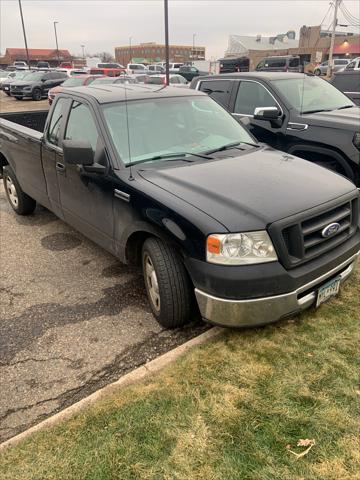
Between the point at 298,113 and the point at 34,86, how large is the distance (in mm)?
22094

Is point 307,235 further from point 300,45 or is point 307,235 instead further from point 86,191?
point 300,45

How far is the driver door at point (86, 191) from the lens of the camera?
12.2 ft

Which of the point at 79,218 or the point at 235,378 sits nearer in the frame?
the point at 235,378

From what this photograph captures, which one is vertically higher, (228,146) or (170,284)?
(228,146)

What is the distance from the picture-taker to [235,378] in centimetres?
269

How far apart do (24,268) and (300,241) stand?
9.96 feet

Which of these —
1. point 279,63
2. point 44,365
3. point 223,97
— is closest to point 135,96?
point 44,365

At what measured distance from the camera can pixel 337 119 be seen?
556 centimetres

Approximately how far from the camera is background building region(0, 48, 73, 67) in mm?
79312

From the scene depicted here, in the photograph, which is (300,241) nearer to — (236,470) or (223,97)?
(236,470)

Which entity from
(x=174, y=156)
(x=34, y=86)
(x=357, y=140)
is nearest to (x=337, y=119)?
(x=357, y=140)

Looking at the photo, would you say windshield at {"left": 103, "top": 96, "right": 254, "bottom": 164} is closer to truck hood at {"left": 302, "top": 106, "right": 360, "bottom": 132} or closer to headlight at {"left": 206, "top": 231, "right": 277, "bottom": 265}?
headlight at {"left": 206, "top": 231, "right": 277, "bottom": 265}

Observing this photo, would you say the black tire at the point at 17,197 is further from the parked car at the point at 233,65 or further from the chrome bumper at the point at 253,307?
the parked car at the point at 233,65

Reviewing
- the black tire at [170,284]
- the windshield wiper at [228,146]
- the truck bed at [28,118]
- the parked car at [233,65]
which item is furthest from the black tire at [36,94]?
the black tire at [170,284]
